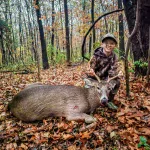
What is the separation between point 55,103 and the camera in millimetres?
4207

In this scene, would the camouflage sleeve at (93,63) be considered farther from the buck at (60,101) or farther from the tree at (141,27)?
the tree at (141,27)

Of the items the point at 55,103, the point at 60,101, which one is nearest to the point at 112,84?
the point at 60,101

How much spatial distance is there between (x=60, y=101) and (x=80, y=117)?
0.60 metres

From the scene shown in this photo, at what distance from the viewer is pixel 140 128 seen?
11.0ft

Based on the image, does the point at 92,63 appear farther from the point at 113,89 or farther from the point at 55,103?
the point at 55,103

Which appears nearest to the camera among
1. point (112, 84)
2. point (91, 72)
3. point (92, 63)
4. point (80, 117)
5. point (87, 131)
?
point (87, 131)

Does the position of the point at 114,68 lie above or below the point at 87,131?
above

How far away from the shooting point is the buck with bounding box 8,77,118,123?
4.12m

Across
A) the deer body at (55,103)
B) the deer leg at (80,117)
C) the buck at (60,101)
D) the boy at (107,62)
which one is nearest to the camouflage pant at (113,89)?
the boy at (107,62)

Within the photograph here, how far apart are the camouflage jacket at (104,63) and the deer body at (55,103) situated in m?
0.63

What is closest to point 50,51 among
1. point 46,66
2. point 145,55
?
point 46,66

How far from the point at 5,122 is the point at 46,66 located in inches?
398

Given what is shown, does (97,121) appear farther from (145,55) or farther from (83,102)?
(145,55)

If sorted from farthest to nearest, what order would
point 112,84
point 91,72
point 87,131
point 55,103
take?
point 91,72
point 112,84
point 55,103
point 87,131
